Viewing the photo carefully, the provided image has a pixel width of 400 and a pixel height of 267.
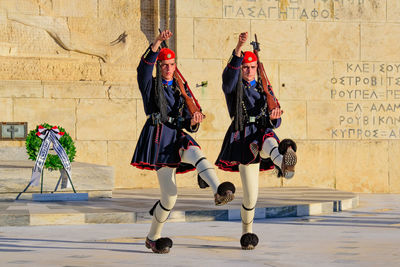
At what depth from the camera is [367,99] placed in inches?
643

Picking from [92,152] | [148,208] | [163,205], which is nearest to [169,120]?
[163,205]

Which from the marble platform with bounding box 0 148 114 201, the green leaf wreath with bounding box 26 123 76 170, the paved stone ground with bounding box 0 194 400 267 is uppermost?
the green leaf wreath with bounding box 26 123 76 170

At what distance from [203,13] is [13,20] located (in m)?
3.63

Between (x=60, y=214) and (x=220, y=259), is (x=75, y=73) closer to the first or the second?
(x=60, y=214)

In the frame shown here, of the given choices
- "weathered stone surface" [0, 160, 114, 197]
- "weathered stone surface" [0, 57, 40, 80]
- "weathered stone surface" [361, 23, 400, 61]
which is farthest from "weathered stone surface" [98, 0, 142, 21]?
"weathered stone surface" [361, 23, 400, 61]

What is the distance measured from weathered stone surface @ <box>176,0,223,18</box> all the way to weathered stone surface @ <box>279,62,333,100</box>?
1.64m

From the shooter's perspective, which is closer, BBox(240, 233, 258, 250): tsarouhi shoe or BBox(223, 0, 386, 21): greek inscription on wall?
BBox(240, 233, 258, 250): tsarouhi shoe

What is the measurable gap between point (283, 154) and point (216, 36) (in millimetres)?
9179

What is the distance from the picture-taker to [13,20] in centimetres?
1571

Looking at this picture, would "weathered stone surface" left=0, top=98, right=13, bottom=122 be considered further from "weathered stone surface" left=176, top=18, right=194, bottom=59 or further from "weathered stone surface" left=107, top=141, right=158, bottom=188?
"weathered stone surface" left=176, top=18, right=194, bottom=59

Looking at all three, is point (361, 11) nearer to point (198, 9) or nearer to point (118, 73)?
point (198, 9)

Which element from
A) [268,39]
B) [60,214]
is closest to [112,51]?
[268,39]

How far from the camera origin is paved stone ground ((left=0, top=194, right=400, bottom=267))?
657 centimetres

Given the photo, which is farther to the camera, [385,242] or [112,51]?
[112,51]
